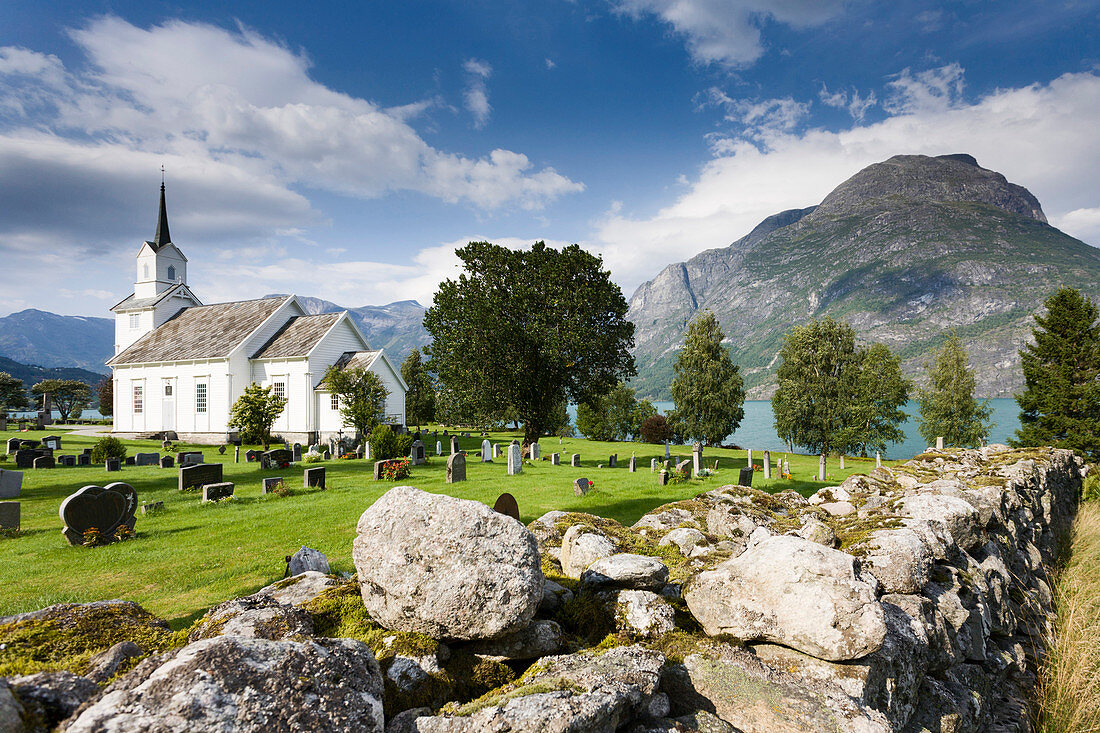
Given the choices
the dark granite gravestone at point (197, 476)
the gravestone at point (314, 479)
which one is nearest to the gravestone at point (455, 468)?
the gravestone at point (314, 479)

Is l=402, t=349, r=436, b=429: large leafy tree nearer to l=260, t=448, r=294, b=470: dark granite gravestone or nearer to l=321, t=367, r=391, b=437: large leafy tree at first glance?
l=321, t=367, r=391, b=437: large leafy tree

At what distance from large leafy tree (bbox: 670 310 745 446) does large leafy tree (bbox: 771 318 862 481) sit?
4.66 metres

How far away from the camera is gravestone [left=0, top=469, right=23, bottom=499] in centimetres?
1549

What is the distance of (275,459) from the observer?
76.7 ft

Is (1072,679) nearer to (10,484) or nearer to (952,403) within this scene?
(10,484)

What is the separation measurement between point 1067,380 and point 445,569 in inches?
1366

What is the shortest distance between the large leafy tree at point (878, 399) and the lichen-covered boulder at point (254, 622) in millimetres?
47160

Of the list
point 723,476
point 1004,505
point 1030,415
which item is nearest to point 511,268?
point 723,476

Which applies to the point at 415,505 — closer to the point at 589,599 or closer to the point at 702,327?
the point at 589,599

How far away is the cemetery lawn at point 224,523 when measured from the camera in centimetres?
795

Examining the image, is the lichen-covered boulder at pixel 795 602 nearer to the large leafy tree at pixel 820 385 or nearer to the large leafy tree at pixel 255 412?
the large leafy tree at pixel 255 412

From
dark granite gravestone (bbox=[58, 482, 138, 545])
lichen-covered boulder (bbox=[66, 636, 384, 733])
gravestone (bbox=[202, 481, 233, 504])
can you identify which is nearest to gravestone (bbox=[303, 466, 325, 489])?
gravestone (bbox=[202, 481, 233, 504])

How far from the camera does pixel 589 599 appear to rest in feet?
14.1

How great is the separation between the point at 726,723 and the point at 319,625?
9.41 feet
